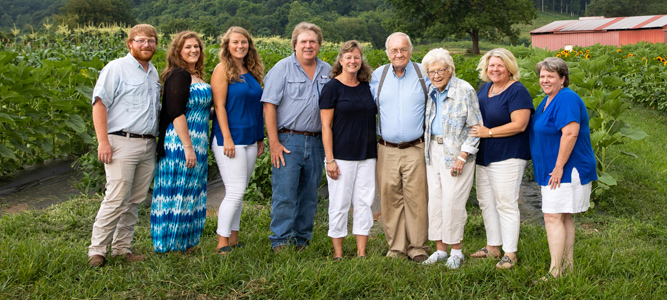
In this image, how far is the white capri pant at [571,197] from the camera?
352 cm

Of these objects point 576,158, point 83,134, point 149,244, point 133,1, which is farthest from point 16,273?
point 133,1

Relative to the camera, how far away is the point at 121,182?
3.68 m

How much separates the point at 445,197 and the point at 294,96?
137 centimetres

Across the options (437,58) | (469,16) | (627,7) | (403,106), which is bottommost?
(403,106)

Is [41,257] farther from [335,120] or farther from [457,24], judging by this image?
[457,24]

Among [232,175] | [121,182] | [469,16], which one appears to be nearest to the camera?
[121,182]

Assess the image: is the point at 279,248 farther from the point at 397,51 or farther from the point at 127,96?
the point at 397,51

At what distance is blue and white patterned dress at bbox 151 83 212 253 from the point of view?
12.7 ft

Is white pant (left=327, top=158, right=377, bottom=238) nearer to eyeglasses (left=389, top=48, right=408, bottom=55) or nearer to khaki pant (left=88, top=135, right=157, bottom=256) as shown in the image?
eyeglasses (left=389, top=48, right=408, bottom=55)

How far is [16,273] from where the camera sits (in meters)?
3.40

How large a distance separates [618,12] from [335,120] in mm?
103245

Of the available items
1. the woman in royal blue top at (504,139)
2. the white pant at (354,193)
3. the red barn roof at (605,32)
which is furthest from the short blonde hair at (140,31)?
the red barn roof at (605,32)

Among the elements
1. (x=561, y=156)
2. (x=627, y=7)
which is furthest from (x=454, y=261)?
(x=627, y=7)

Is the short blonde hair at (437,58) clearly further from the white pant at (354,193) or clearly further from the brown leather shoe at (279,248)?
the brown leather shoe at (279,248)
